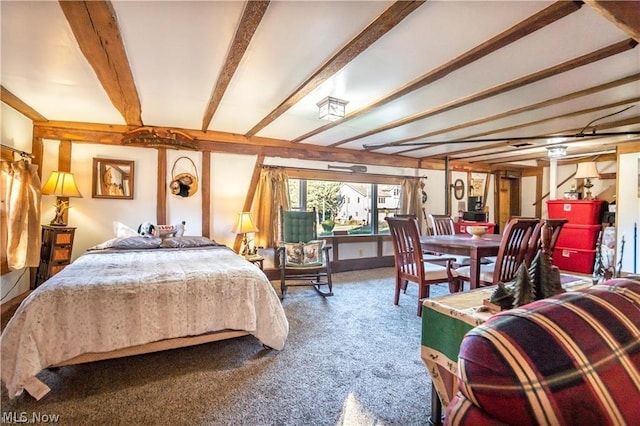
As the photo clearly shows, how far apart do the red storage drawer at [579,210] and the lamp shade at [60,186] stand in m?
7.46

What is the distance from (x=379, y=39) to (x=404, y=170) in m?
4.43

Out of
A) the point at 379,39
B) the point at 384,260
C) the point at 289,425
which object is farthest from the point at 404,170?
the point at 289,425

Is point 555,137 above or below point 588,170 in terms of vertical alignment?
above

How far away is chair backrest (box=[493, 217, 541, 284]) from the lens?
2604mm

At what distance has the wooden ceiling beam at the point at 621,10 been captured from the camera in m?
1.28

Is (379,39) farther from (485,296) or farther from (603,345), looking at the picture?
(603,345)

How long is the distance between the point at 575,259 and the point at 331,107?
522cm

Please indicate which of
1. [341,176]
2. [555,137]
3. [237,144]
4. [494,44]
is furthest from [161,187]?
[555,137]

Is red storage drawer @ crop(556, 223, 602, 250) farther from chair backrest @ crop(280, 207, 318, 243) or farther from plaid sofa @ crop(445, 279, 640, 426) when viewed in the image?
plaid sofa @ crop(445, 279, 640, 426)

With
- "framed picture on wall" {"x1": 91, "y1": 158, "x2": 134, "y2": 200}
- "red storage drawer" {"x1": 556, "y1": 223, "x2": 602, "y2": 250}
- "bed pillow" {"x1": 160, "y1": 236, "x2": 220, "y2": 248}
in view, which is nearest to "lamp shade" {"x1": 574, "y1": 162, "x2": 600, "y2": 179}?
"red storage drawer" {"x1": 556, "y1": 223, "x2": 602, "y2": 250}

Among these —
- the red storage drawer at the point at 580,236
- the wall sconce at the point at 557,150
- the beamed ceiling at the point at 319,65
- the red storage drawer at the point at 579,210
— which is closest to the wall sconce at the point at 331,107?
the beamed ceiling at the point at 319,65

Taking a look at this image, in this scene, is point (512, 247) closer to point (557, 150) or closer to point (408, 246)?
point (408, 246)

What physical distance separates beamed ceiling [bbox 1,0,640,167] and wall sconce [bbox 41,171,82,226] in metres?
0.62

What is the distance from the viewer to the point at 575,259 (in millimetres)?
5156
